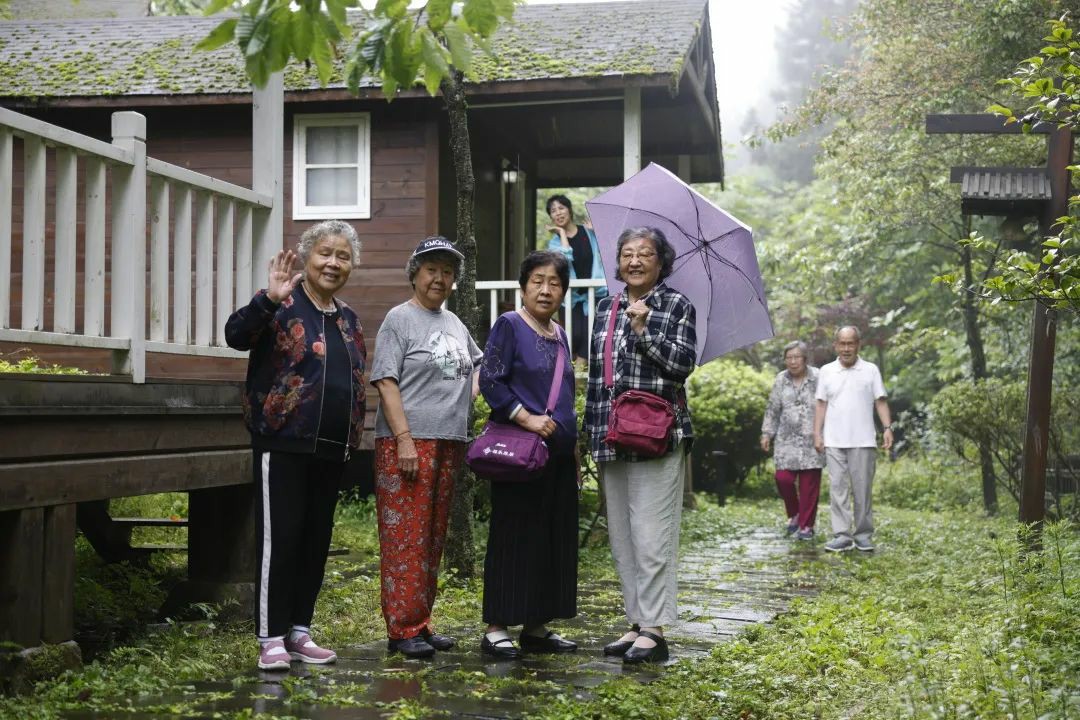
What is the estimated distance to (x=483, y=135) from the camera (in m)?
13.8

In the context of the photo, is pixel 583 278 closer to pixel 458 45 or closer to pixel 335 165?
pixel 335 165

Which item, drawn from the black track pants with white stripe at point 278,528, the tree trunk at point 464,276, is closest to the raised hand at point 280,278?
the black track pants with white stripe at point 278,528

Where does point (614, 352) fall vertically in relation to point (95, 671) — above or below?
above

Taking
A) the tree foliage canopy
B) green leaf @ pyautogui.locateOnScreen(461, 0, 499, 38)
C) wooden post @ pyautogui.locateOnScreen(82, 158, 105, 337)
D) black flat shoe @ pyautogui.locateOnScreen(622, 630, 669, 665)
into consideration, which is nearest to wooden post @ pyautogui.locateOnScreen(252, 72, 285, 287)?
wooden post @ pyautogui.locateOnScreen(82, 158, 105, 337)

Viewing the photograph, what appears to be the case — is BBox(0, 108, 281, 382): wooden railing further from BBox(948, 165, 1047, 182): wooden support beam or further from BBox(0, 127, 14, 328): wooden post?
BBox(948, 165, 1047, 182): wooden support beam

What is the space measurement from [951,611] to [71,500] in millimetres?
5015

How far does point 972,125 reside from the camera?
894 centimetres

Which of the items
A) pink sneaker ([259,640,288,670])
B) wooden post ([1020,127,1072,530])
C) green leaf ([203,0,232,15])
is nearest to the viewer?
green leaf ([203,0,232,15])

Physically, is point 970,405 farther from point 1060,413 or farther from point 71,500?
point 71,500

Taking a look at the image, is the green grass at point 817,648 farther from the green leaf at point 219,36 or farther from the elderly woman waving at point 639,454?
the green leaf at point 219,36

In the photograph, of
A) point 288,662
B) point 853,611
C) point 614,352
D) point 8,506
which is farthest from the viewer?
point 853,611

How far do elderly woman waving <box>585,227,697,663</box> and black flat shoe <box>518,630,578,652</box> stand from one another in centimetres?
20

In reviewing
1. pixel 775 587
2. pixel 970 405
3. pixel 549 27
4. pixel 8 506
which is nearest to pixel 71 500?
pixel 8 506

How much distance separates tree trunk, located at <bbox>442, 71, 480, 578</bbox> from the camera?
300 inches
